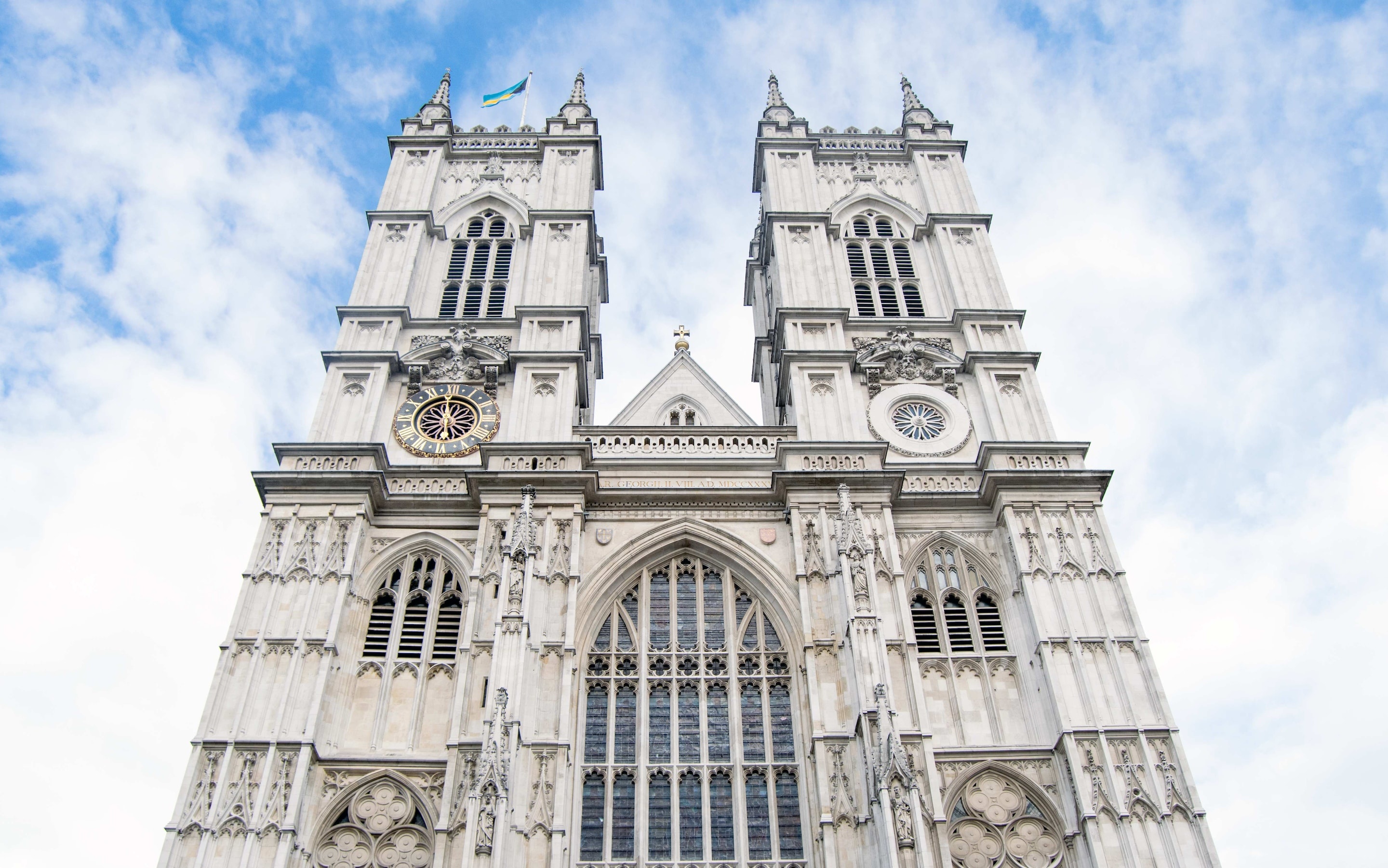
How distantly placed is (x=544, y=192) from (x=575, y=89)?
7.36m

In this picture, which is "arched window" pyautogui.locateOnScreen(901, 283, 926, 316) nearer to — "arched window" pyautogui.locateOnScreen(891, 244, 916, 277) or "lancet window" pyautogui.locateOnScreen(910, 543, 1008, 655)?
"arched window" pyautogui.locateOnScreen(891, 244, 916, 277)

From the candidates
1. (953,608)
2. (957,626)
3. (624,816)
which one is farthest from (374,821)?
(953,608)

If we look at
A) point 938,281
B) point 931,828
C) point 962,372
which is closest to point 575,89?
point 938,281

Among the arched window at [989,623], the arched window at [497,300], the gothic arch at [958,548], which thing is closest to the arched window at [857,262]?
the arched window at [497,300]

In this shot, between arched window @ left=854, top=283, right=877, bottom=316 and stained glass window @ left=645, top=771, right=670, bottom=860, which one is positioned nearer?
stained glass window @ left=645, top=771, right=670, bottom=860

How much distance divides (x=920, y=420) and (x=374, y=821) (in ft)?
44.2

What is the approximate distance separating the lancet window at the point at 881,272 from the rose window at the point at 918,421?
338 centimetres

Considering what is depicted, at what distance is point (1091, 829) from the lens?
17516 millimetres

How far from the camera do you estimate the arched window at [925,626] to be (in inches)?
821

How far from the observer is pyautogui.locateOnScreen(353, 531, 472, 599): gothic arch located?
21328mm

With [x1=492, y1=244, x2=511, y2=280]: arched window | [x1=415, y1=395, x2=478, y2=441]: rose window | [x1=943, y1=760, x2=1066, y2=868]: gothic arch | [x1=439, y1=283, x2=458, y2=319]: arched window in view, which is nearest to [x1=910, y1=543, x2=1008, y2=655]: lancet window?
[x1=943, y1=760, x2=1066, y2=868]: gothic arch

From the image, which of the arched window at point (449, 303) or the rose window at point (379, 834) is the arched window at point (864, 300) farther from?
the rose window at point (379, 834)

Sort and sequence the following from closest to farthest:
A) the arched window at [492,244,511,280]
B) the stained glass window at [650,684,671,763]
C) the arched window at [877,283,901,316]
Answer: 1. the stained glass window at [650,684,671,763]
2. the arched window at [877,283,901,316]
3. the arched window at [492,244,511,280]

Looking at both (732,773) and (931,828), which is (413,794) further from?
(931,828)
